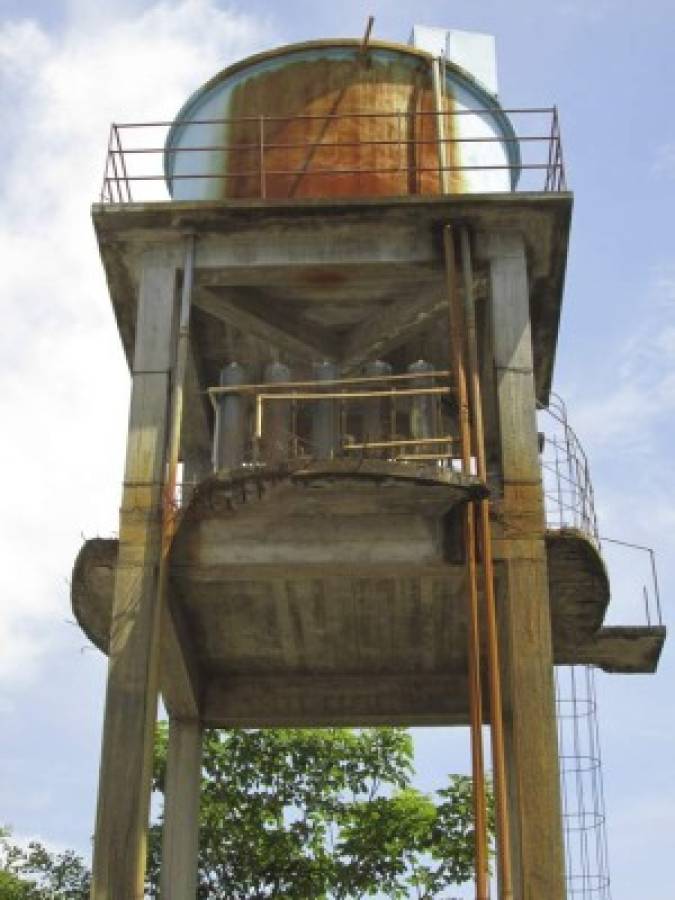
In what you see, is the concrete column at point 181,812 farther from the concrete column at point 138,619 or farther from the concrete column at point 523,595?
the concrete column at point 138,619

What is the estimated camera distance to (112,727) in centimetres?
1262

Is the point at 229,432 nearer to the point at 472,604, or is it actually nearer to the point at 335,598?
the point at 335,598

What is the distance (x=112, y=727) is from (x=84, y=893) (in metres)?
15.6

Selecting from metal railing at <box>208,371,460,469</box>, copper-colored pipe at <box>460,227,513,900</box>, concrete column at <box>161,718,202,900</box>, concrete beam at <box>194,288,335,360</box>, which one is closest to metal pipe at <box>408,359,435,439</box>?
metal railing at <box>208,371,460,469</box>

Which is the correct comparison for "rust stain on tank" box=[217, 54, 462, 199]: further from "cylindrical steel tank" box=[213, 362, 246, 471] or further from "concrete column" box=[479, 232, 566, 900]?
"cylindrical steel tank" box=[213, 362, 246, 471]

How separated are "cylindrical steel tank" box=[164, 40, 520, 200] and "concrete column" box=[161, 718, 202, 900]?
7.12 meters

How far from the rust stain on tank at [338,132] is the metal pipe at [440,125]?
0.09 m

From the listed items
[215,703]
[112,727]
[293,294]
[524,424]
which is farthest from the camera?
[215,703]

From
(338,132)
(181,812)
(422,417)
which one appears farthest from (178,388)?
(181,812)

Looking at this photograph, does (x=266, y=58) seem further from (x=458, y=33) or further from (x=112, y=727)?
(x=112, y=727)

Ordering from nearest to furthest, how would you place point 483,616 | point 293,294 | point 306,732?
point 483,616, point 293,294, point 306,732

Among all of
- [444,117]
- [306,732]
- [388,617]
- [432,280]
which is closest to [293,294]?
[432,280]

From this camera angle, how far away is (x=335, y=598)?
16.0 metres

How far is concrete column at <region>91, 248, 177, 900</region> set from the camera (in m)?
12.1
